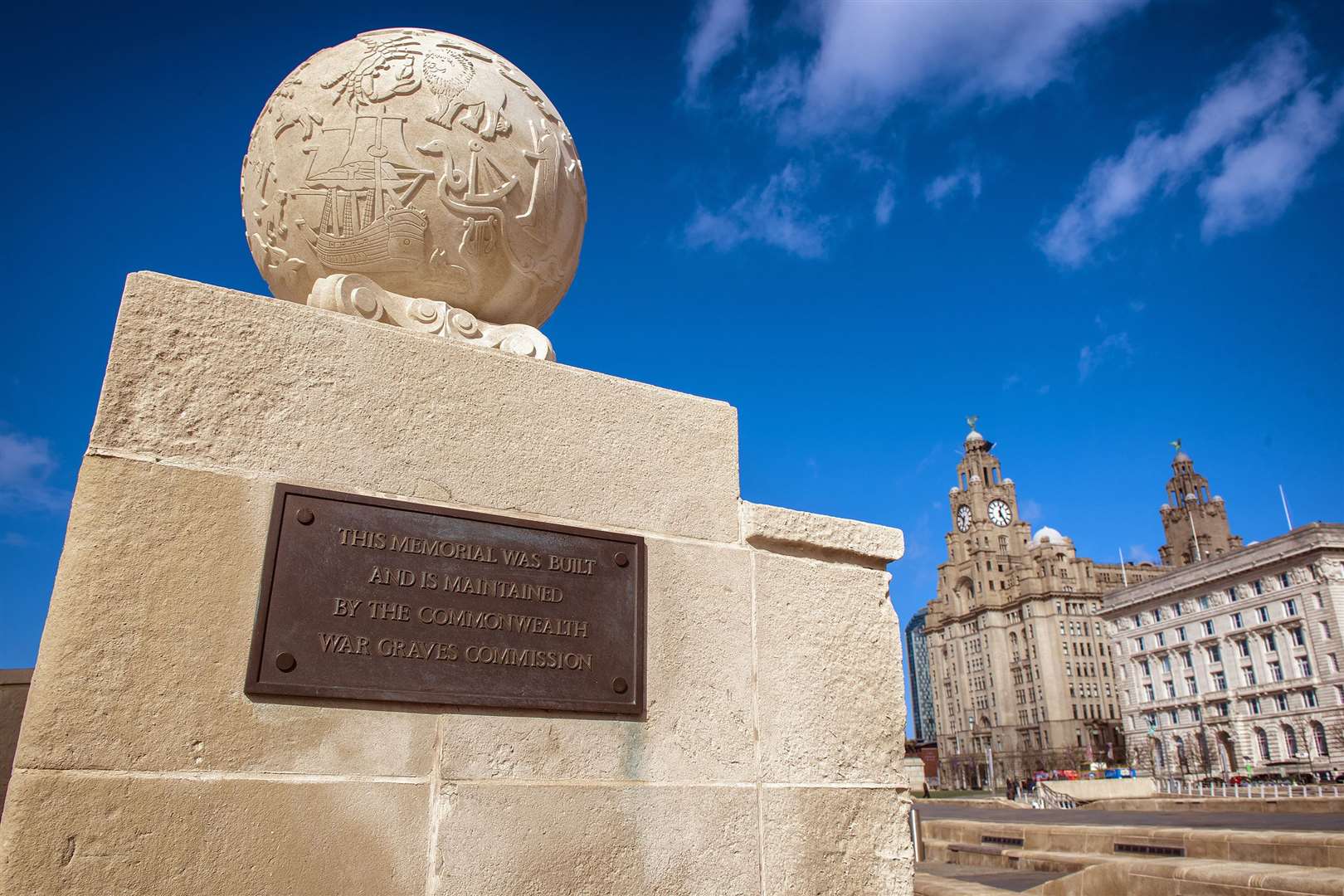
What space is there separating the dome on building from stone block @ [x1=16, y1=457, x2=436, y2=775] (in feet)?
445

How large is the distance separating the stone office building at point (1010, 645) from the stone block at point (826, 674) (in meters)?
110

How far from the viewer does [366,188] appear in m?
3.90

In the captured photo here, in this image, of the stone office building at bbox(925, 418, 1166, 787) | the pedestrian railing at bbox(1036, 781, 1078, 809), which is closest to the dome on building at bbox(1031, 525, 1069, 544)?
the stone office building at bbox(925, 418, 1166, 787)

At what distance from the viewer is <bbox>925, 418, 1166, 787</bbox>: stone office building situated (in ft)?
344

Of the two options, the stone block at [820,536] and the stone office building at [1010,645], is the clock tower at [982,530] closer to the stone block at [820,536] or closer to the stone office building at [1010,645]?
the stone office building at [1010,645]

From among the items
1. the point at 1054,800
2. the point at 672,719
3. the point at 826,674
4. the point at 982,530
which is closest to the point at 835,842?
the point at 826,674

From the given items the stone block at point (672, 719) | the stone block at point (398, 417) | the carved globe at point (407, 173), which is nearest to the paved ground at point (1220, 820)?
the stone block at point (672, 719)

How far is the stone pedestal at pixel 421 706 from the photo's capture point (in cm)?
267

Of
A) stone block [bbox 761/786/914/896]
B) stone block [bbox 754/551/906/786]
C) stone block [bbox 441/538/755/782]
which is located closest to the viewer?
stone block [bbox 441/538/755/782]

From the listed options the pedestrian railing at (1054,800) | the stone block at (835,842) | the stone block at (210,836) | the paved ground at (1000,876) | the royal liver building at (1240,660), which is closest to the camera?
the stone block at (210,836)

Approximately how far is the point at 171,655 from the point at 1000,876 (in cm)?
1197

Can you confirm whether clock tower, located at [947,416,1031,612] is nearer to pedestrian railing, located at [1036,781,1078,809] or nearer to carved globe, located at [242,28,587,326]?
pedestrian railing, located at [1036,781,1078,809]

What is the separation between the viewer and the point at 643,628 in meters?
3.55

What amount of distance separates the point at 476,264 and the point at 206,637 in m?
2.08
